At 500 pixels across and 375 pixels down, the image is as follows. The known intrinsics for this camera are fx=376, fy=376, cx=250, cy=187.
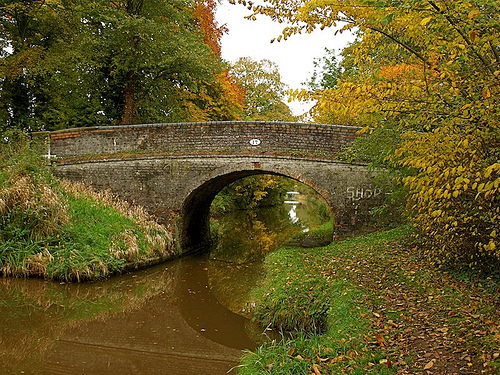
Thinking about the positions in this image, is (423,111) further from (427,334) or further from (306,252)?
(306,252)

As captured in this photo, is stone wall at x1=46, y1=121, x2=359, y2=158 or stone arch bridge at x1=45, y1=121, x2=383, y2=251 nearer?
stone arch bridge at x1=45, y1=121, x2=383, y2=251

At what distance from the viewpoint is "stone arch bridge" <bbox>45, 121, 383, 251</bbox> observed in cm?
909

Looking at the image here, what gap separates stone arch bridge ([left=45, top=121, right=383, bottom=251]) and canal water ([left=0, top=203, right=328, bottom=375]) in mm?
2182

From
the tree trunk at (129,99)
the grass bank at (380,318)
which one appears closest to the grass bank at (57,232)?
the grass bank at (380,318)

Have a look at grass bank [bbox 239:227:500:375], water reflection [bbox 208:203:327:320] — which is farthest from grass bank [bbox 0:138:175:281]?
grass bank [bbox 239:227:500:375]

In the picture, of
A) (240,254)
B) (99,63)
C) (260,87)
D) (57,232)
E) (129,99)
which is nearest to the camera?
(57,232)

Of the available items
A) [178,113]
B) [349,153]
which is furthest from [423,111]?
[178,113]

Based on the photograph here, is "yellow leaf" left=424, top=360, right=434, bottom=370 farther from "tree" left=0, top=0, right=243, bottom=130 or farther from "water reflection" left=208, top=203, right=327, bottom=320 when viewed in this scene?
"tree" left=0, top=0, right=243, bottom=130

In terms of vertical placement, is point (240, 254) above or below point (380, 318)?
below

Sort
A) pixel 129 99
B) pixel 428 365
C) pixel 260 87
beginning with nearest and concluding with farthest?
pixel 428 365 < pixel 129 99 < pixel 260 87

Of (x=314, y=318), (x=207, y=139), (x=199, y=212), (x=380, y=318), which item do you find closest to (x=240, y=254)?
(x=199, y=212)

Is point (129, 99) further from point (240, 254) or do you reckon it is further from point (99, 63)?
point (240, 254)

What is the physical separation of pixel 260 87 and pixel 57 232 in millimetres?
20652

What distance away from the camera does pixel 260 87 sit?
26219 mm
